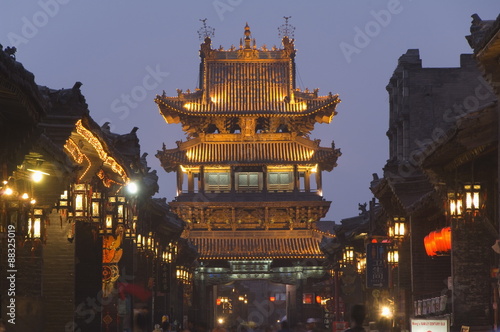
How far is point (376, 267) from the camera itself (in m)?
35.7

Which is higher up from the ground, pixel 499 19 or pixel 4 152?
pixel 499 19

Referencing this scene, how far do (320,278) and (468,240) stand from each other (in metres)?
49.6

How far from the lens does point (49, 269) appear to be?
82.0 feet

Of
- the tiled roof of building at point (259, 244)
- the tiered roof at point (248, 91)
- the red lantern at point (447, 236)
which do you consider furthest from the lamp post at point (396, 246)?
the tiered roof at point (248, 91)

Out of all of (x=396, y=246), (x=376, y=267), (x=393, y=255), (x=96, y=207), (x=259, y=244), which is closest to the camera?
(x=96, y=207)

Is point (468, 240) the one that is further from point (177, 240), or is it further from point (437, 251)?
point (177, 240)

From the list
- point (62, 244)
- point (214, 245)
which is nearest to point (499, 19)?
point (62, 244)

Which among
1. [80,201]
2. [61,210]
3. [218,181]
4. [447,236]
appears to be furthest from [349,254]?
[218,181]

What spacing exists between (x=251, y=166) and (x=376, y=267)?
39443 millimetres

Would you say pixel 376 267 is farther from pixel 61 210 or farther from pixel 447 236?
pixel 61 210

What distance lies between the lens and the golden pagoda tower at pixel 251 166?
242 feet

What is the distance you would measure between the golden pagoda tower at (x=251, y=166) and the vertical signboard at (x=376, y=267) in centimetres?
3615

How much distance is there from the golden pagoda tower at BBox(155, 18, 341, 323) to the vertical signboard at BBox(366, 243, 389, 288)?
3615 cm

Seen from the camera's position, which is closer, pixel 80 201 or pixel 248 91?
pixel 80 201
